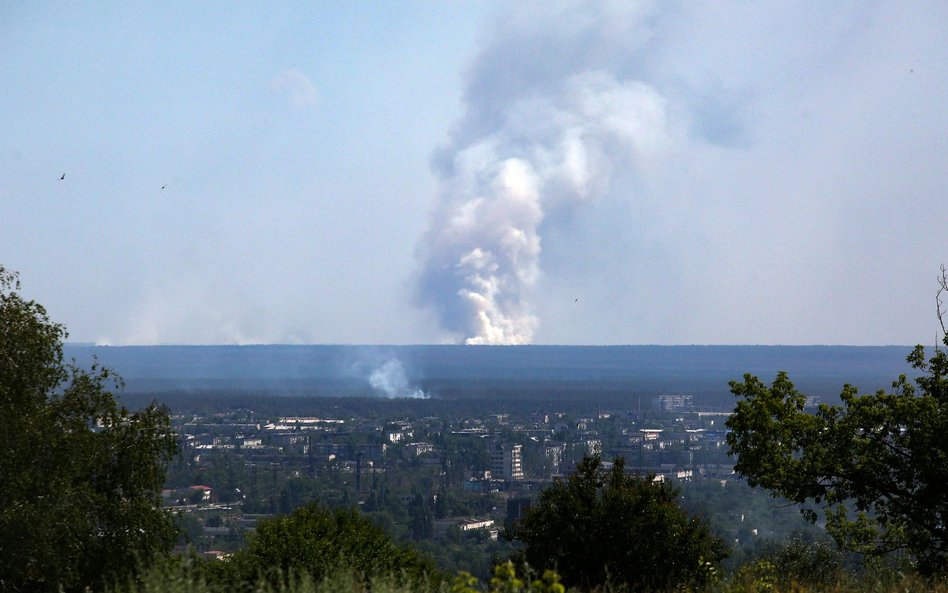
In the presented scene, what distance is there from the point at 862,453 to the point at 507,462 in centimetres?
13626

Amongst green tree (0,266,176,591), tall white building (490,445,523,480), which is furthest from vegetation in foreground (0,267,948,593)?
tall white building (490,445,523,480)

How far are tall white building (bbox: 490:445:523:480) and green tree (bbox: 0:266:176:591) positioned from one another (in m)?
122

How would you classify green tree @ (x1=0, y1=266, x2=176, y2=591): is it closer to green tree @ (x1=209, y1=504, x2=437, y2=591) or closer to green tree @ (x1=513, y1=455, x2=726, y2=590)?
green tree @ (x1=209, y1=504, x2=437, y2=591)

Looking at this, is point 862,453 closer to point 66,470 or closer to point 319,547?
point 319,547

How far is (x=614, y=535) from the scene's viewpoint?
83.1 feet

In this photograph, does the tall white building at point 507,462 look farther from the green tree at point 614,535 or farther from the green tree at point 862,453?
the green tree at point 862,453

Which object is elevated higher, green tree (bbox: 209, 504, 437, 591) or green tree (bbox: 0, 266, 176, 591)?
green tree (bbox: 0, 266, 176, 591)

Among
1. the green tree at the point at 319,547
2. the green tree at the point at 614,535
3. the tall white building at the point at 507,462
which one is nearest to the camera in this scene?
the green tree at the point at 614,535

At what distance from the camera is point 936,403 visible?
2248 cm

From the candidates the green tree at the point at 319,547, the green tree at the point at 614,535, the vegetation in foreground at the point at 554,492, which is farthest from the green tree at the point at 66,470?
the green tree at the point at 614,535

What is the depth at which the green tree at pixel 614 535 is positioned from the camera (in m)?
24.9

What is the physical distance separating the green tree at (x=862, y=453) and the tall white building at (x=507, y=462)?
123641 mm

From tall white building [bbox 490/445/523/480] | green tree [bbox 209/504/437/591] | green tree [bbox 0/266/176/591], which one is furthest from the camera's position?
tall white building [bbox 490/445/523/480]

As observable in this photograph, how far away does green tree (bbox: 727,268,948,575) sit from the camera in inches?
859
